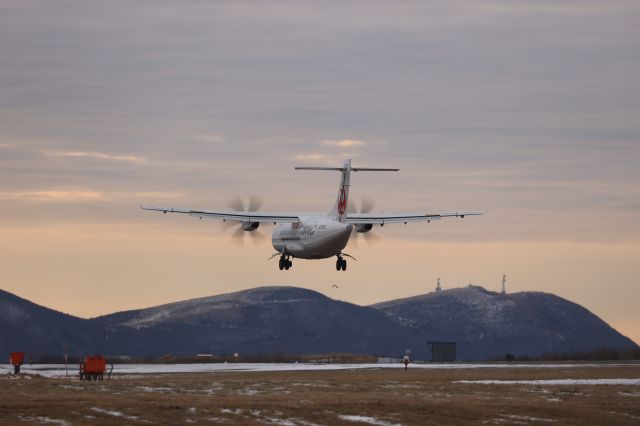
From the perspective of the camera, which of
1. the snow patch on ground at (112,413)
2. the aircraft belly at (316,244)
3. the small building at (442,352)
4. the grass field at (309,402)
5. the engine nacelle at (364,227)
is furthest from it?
the small building at (442,352)

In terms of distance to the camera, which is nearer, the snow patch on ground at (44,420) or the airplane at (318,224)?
the snow patch on ground at (44,420)

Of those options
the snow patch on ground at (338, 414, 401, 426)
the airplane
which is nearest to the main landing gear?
the airplane

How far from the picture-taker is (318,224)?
11775 cm

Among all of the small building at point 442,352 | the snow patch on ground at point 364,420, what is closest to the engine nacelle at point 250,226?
the small building at point 442,352

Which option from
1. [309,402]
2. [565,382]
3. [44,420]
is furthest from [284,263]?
[44,420]

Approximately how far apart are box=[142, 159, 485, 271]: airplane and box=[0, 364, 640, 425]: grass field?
34.7 m

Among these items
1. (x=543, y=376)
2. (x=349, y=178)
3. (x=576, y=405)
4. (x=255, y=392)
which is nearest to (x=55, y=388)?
(x=255, y=392)

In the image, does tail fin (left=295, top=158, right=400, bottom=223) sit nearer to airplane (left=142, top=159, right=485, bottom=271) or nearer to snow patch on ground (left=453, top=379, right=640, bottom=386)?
airplane (left=142, top=159, right=485, bottom=271)

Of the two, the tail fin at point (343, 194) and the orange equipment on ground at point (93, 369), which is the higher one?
the tail fin at point (343, 194)

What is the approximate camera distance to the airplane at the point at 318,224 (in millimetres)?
116250

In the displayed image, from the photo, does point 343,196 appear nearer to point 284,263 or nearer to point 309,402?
point 284,263

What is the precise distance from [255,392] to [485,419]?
47.5ft

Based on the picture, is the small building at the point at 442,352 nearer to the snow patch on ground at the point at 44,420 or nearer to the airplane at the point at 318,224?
the airplane at the point at 318,224

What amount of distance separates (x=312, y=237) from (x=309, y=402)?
57.3m
